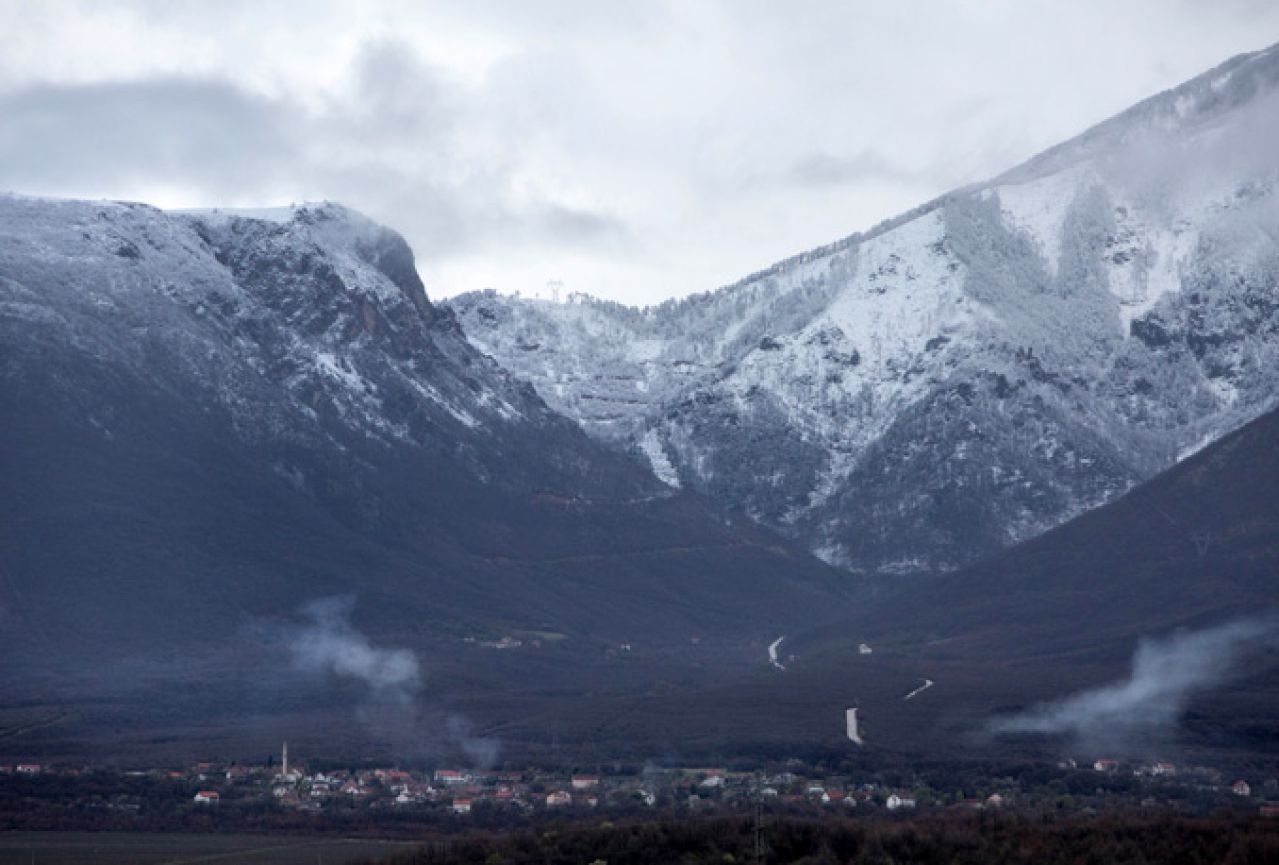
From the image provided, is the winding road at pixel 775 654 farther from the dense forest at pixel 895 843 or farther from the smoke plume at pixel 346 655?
the dense forest at pixel 895 843

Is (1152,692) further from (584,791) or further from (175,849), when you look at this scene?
(175,849)

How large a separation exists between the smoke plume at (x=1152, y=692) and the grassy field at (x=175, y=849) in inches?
1712

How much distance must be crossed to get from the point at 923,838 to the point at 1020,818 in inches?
285

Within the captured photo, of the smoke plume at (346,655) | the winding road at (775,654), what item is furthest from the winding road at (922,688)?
the smoke plume at (346,655)

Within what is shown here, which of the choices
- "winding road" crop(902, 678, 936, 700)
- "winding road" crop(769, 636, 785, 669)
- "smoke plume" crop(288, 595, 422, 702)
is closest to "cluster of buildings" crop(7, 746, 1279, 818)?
"winding road" crop(902, 678, 936, 700)

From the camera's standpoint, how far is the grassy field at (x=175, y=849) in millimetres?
79625

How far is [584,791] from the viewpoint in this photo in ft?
330

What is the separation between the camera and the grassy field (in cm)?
7962

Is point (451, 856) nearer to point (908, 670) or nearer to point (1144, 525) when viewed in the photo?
point (908, 670)

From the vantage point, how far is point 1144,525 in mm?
196375

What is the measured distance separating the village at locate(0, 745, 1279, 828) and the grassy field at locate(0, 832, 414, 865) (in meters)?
4.80

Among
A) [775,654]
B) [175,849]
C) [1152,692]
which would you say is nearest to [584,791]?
[175,849]

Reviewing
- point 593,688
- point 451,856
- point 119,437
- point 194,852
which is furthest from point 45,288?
point 451,856

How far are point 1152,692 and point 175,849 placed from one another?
6435 cm
